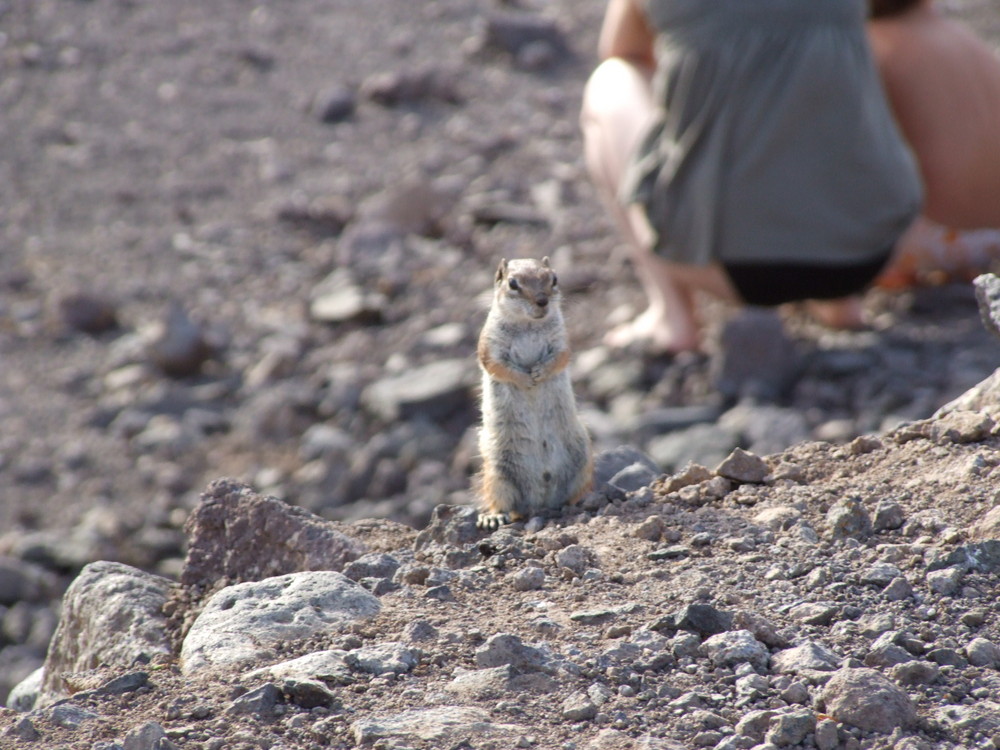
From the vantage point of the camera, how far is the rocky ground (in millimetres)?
2996

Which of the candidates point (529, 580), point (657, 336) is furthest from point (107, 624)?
point (657, 336)

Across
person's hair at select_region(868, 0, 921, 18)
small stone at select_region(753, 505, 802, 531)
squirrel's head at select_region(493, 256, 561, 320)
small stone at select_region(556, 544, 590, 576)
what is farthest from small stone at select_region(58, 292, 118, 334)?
small stone at select_region(753, 505, 802, 531)

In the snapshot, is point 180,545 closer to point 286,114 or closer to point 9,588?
point 9,588

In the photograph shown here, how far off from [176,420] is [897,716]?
704 cm

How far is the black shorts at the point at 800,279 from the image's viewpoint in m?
7.59

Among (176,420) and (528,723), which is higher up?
(176,420)

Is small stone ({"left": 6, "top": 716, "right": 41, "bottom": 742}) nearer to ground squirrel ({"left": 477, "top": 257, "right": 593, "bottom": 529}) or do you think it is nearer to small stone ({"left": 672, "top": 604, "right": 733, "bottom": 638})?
small stone ({"left": 672, "top": 604, "right": 733, "bottom": 638})

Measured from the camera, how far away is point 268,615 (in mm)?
3332

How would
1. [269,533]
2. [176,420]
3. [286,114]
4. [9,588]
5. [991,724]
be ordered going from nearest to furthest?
[991,724], [269,533], [9,588], [176,420], [286,114]

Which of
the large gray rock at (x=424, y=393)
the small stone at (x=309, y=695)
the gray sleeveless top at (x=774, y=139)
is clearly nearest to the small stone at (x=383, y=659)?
the small stone at (x=309, y=695)

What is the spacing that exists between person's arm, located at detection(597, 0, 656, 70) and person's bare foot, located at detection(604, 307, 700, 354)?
1700 mm

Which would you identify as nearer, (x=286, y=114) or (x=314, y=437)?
(x=314, y=437)

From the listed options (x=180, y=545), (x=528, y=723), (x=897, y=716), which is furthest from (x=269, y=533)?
(x=180, y=545)

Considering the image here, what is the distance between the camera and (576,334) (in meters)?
8.98
